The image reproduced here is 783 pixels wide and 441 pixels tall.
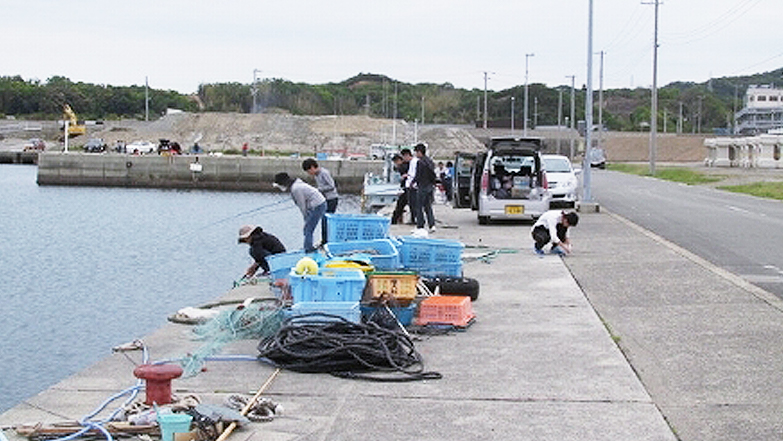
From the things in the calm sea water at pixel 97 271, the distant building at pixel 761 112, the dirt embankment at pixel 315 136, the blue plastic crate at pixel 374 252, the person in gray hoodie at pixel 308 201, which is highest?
the distant building at pixel 761 112

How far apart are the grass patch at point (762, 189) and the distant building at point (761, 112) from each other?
275ft

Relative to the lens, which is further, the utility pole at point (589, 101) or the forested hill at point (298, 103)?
the forested hill at point (298, 103)

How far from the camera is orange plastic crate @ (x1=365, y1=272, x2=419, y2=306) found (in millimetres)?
10922

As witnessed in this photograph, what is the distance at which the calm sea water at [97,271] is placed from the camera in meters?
17.1

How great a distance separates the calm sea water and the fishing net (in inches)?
148

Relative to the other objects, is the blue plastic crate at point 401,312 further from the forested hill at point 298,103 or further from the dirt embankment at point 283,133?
the forested hill at point 298,103

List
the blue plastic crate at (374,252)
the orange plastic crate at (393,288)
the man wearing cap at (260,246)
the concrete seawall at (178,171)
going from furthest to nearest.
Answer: the concrete seawall at (178,171), the man wearing cap at (260,246), the blue plastic crate at (374,252), the orange plastic crate at (393,288)

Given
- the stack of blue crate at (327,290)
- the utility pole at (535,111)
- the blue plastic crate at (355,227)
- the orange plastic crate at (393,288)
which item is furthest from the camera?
the utility pole at (535,111)

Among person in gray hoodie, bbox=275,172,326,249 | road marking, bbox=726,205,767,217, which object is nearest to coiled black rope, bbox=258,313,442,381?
person in gray hoodie, bbox=275,172,326,249

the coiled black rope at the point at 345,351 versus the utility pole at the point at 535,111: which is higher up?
the utility pole at the point at 535,111

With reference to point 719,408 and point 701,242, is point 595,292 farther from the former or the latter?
point 701,242

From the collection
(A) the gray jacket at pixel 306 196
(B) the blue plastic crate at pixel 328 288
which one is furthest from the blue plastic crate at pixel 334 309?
(A) the gray jacket at pixel 306 196

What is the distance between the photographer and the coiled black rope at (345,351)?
9.25m

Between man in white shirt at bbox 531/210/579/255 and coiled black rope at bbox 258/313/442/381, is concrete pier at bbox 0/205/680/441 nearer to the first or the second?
coiled black rope at bbox 258/313/442/381
